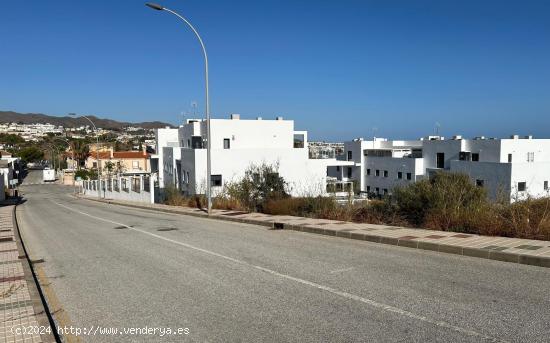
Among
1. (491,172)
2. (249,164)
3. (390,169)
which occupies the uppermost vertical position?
(249,164)

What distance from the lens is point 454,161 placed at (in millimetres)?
47625

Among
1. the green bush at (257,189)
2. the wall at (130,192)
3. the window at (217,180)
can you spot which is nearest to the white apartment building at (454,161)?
the green bush at (257,189)

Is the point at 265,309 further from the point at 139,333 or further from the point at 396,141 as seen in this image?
the point at 396,141

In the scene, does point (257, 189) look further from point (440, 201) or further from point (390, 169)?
point (390, 169)

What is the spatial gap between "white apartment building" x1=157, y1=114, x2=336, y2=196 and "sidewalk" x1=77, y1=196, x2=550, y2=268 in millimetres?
18462

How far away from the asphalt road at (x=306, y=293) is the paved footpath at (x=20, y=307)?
45 cm

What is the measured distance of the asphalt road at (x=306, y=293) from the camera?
512 centimetres

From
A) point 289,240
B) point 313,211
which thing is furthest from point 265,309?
point 313,211

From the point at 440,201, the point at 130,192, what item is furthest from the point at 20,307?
the point at 130,192

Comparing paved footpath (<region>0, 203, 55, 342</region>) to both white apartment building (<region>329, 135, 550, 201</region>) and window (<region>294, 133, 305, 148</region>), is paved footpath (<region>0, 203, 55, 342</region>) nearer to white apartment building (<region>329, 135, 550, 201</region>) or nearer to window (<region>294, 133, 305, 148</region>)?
white apartment building (<region>329, 135, 550, 201</region>)

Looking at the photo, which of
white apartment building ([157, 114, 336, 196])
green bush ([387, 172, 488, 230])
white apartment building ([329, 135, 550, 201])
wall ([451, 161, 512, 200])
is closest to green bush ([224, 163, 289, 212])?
green bush ([387, 172, 488, 230])

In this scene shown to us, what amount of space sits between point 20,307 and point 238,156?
35.0m

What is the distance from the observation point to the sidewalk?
25.9 ft

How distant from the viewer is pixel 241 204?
20.7 metres
